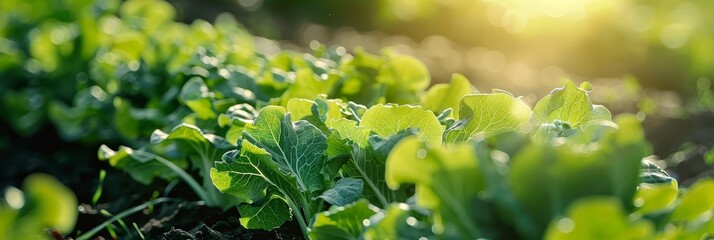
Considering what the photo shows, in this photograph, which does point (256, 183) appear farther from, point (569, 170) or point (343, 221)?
point (569, 170)

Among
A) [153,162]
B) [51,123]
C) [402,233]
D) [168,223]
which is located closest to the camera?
[402,233]

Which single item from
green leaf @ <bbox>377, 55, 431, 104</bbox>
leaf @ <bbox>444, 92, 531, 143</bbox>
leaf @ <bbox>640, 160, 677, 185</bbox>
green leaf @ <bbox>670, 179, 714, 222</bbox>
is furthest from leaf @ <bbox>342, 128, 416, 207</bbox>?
green leaf @ <bbox>377, 55, 431, 104</bbox>

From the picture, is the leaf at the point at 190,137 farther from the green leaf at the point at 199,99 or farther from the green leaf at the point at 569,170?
the green leaf at the point at 569,170

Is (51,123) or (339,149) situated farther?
(51,123)

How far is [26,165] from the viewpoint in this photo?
464 centimetres

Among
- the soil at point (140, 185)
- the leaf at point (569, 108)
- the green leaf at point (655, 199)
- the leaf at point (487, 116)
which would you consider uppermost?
the leaf at point (569, 108)

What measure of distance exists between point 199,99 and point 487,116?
49.5 inches

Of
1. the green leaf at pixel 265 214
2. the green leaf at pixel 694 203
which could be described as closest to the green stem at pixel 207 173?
the green leaf at pixel 265 214

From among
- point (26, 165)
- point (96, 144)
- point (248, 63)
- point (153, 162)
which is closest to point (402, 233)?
point (153, 162)

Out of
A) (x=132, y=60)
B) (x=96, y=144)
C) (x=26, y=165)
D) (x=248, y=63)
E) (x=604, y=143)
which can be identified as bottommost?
(x=26, y=165)

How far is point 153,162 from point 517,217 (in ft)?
5.69

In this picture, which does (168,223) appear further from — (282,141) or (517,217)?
(517,217)

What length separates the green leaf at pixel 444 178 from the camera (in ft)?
4.99

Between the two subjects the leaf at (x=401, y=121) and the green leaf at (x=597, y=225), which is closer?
the green leaf at (x=597, y=225)
